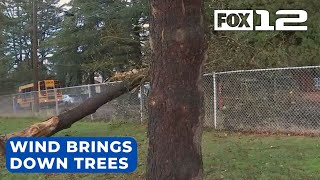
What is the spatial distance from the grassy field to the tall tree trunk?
7.98 feet

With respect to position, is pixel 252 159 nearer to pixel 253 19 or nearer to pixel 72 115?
pixel 72 115

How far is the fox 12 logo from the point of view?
A: 39.5 feet

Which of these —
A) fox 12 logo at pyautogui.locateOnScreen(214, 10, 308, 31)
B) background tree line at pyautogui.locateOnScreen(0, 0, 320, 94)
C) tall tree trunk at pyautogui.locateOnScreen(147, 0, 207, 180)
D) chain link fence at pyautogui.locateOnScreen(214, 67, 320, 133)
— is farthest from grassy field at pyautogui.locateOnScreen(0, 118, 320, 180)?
fox 12 logo at pyautogui.locateOnScreen(214, 10, 308, 31)

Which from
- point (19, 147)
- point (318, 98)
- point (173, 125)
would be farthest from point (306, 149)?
point (19, 147)

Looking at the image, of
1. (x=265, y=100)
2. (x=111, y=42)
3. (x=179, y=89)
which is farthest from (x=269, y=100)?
(x=111, y=42)

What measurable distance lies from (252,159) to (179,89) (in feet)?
12.3

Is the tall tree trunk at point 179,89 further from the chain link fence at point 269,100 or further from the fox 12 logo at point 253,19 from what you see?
the fox 12 logo at point 253,19

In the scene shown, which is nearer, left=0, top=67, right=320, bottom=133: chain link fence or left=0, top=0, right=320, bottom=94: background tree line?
left=0, top=67, right=320, bottom=133: chain link fence

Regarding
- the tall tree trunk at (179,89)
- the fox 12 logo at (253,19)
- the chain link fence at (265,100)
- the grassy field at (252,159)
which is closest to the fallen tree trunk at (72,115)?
the grassy field at (252,159)

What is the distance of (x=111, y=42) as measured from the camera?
53.5 ft

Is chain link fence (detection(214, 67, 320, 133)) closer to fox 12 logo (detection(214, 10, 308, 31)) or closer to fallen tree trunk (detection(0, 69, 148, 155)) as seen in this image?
fox 12 logo (detection(214, 10, 308, 31))

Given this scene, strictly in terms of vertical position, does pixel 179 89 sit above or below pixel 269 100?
above

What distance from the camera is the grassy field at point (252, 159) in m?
6.59

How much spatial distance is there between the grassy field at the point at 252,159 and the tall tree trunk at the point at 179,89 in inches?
95.7
